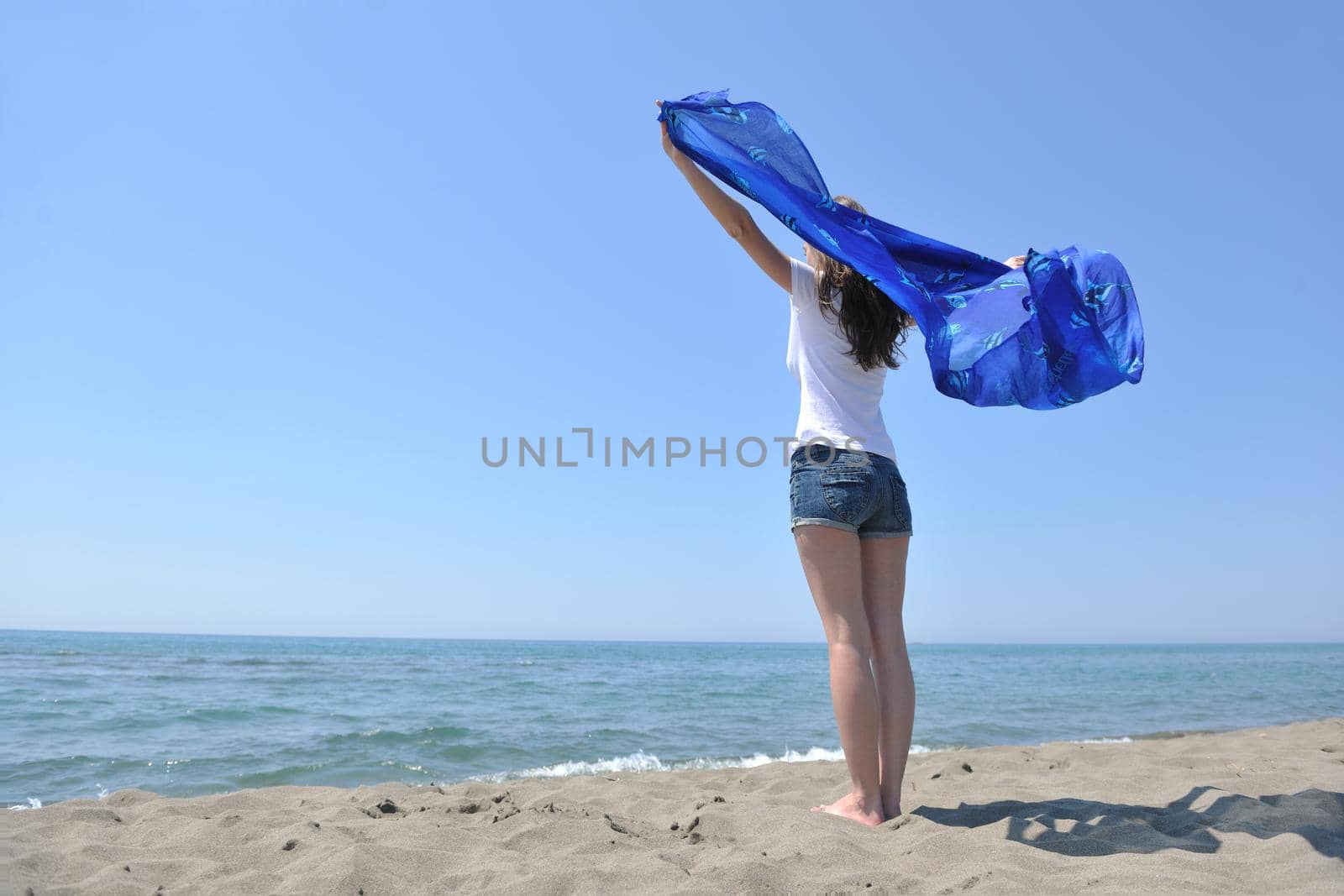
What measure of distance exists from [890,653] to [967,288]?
134cm

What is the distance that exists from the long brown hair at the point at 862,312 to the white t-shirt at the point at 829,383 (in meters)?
0.02

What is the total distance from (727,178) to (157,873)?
A: 9.65 ft

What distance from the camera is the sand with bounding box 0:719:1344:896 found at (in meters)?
2.09

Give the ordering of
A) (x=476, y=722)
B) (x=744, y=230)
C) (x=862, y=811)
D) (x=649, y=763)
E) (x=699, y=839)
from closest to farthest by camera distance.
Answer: (x=699, y=839) < (x=862, y=811) < (x=744, y=230) < (x=649, y=763) < (x=476, y=722)

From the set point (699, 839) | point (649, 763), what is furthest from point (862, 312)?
Result: point (649, 763)

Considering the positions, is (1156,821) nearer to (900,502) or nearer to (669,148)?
(900,502)

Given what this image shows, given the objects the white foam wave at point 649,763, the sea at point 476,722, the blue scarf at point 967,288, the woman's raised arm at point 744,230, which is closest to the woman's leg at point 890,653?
the blue scarf at point 967,288

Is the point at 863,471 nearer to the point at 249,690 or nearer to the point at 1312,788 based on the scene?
the point at 1312,788

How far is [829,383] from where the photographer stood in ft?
9.20

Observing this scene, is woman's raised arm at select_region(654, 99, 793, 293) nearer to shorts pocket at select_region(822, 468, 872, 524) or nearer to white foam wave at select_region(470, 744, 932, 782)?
shorts pocket at select_region(822, 468, 872, 524)

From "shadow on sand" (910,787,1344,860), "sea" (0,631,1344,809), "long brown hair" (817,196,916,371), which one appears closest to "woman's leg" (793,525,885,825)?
"shadow on sand" (910,787,1344,860)

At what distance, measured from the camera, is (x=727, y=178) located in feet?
10.1

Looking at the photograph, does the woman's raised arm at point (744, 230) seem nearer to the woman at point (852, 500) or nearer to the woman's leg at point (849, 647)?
the woman at point (852, 500)

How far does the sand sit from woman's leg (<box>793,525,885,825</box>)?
0.16 metres
